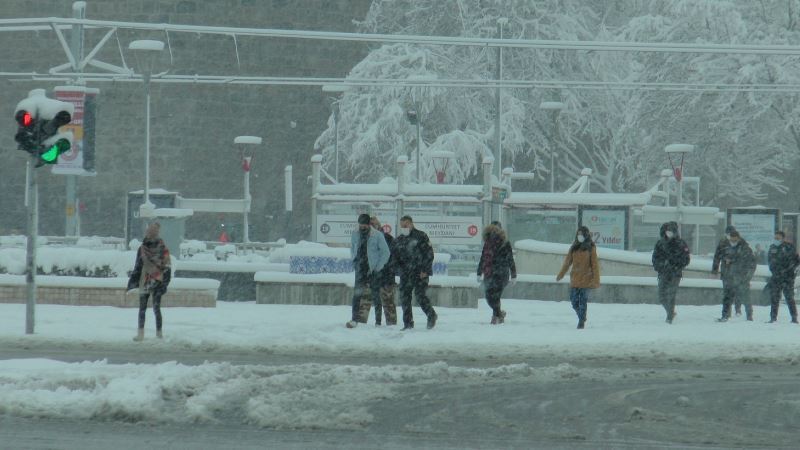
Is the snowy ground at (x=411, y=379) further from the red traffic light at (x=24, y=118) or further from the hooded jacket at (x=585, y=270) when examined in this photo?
the red traffic light at (x=24, y=118)

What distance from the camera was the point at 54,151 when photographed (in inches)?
744

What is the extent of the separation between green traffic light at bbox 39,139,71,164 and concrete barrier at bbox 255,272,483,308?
270 inches

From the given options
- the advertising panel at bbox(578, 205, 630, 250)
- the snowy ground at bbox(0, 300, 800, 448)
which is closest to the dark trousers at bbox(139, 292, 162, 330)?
the snowy ground at bbox(0, 300, 800, 448)

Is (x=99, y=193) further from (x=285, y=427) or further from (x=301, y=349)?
(x=285, y=427)

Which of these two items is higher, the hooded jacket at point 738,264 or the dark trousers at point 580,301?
the hooded jacket at point 738,264

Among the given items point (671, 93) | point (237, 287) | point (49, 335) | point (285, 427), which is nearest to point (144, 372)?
point (285, 427)

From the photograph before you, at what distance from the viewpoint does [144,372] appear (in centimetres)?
1385

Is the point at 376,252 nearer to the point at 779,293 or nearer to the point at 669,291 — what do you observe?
the point at 669,291

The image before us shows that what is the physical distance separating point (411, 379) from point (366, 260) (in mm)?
6451

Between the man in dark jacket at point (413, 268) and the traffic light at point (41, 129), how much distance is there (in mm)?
4979

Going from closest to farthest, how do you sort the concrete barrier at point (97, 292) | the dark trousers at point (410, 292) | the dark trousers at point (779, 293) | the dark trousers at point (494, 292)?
1. the dark trousers at point (410, 292)
2. the dark trousers at point (494, 292)
3. the dark trousers at point (779, 293)
4. the concrete barrier at point (97, 292)

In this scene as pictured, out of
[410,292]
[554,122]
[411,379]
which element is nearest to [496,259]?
[410,292]

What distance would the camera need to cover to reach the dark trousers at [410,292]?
68.2 ft

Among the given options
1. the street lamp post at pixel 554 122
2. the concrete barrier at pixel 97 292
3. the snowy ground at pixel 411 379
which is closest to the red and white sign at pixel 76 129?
the concrete barrier at pixel 97 292
